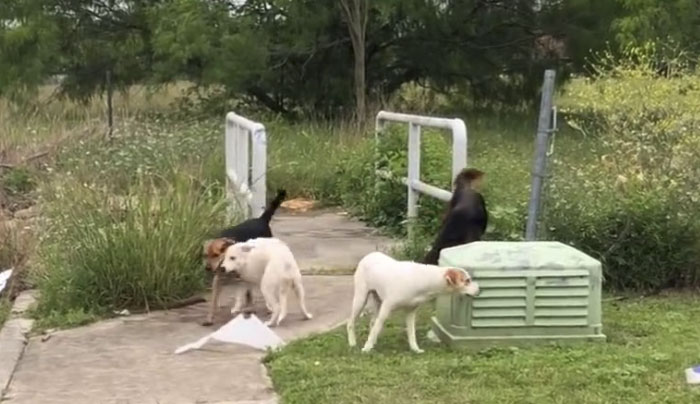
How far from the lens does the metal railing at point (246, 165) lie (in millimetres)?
8711

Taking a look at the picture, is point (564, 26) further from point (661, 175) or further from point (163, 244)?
point (163, 244)

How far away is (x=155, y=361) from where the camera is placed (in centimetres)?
612

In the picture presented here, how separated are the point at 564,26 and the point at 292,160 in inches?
486

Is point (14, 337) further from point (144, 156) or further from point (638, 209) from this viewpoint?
point (144, 156)

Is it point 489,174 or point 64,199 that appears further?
point 489,174

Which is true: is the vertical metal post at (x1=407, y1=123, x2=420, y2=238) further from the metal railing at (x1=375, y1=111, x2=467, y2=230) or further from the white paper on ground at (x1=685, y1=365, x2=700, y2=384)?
the white paper on ground at (x1=685, y1=365, x2=700, y2=384)

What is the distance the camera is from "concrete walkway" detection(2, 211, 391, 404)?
548cm

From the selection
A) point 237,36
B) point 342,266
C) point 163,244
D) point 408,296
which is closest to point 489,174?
point 342,266

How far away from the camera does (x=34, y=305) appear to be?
24.6ft

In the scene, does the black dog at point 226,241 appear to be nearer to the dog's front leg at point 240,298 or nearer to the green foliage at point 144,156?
the dog's front leg at point 240,298

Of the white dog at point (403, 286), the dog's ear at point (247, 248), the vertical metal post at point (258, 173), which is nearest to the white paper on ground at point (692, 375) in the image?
the white dog at point (403, 286)

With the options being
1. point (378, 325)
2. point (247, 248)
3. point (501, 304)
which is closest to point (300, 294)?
point (247, 248)

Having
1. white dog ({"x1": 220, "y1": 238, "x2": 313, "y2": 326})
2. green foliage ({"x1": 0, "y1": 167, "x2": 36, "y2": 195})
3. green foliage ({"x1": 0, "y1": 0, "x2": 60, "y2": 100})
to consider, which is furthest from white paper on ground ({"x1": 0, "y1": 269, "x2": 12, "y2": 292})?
green foliage ({"x1": 0, "y1": 0, "x2": 60, "y2": 100})

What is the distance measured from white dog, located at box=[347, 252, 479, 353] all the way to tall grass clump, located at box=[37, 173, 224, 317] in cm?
175
